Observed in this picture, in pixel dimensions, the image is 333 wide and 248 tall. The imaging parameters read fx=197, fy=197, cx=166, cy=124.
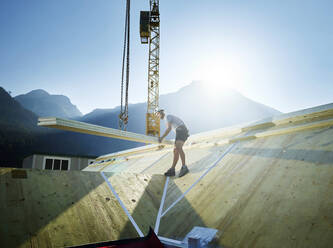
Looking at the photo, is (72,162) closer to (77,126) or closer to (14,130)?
(77,126)

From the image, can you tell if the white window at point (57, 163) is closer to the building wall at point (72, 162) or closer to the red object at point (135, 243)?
the building wall at point (72, 162)

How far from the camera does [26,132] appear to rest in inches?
2235

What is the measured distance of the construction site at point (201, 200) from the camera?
7.13 feet

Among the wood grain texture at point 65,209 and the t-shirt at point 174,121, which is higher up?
the t-shirt at point 174,121

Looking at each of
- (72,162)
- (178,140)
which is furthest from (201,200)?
(72,162)

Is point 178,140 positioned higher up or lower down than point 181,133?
lower down

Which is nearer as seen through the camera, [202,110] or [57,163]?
[57,163]

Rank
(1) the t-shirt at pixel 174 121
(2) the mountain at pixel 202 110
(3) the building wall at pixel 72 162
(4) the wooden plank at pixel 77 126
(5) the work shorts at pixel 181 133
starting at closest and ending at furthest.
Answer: (4) the wooden plank at pixel 77 126, (5) the work shorts at pixel 181 133, (1) the t-shirt at pixel 174 121, (3) the building wall at pixel 72 162, (2) the mountain at pixel 202 110

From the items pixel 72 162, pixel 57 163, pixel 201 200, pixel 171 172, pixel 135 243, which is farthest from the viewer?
pixel 72 162

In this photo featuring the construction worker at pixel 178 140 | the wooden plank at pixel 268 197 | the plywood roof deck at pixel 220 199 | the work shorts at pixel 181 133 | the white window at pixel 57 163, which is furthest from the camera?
the white window at pixel 57 163

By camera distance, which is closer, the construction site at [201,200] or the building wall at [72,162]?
the construction site at [201,200]

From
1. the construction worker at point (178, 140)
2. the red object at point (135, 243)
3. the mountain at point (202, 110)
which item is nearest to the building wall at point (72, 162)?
the construction worker at point (178, 140)

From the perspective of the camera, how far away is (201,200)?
317cm

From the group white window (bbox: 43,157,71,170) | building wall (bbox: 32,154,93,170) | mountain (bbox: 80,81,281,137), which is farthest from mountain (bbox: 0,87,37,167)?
mountain (bbox: 80,81,281,137)
